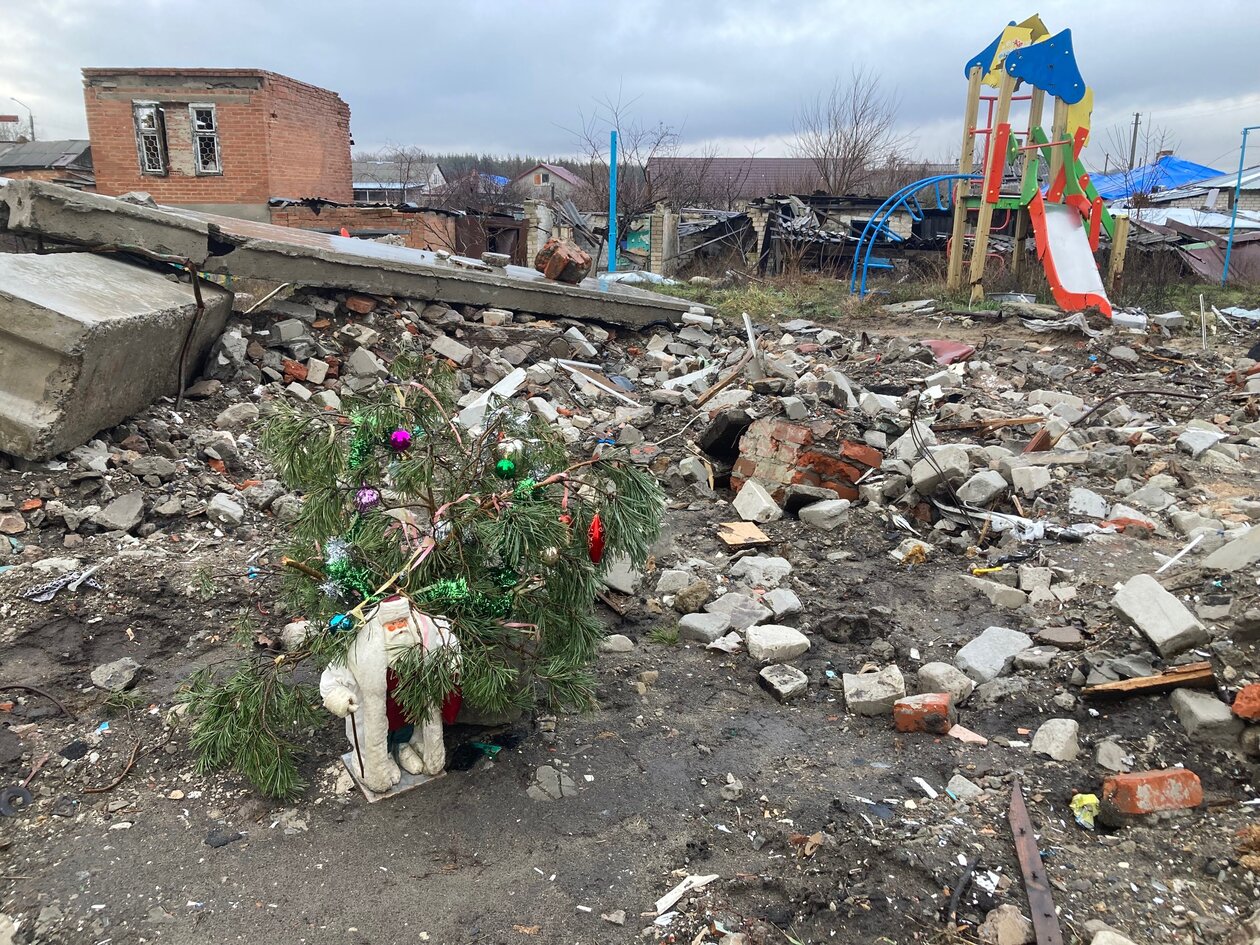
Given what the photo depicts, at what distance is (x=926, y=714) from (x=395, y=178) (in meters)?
38.9

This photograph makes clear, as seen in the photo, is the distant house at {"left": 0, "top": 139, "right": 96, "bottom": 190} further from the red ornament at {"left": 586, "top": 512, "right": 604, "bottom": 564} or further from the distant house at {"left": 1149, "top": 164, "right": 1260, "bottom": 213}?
the distant house at {"left": 1149, "top": 164, "right": 1260, "bottom": 213}

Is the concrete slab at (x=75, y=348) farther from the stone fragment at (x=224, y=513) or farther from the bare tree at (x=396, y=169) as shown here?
the bare tree at (x=396, y=169)

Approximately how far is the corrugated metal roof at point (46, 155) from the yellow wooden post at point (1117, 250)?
83.9 ft

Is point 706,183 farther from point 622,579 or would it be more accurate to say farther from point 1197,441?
point 622,579

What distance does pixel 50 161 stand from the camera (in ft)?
76.7

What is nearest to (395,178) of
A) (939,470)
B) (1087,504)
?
(939,470)

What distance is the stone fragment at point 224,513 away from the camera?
4.56 metres

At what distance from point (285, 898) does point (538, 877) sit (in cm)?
68

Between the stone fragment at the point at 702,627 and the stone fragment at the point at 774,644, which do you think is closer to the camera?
the stone fragment at the point at 774,644

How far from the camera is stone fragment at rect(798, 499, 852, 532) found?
4.99 m

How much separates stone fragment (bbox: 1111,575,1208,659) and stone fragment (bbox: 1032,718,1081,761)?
52cm

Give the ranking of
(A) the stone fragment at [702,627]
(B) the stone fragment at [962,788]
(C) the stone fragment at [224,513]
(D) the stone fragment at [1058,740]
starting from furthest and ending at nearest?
(C) the stone fragment at [224,513] → (A) the stone fragment at [702,627] → (D) the stone fragment at [1058,740] → (B) the stone fragment at [962,788]

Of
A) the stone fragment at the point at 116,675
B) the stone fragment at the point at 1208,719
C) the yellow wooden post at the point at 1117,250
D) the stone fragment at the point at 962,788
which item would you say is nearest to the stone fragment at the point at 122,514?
the stone fragment at the point at 116,675

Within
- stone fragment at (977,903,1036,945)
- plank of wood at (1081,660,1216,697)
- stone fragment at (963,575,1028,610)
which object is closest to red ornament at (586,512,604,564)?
stone fragment at (977,903,1036,945)
